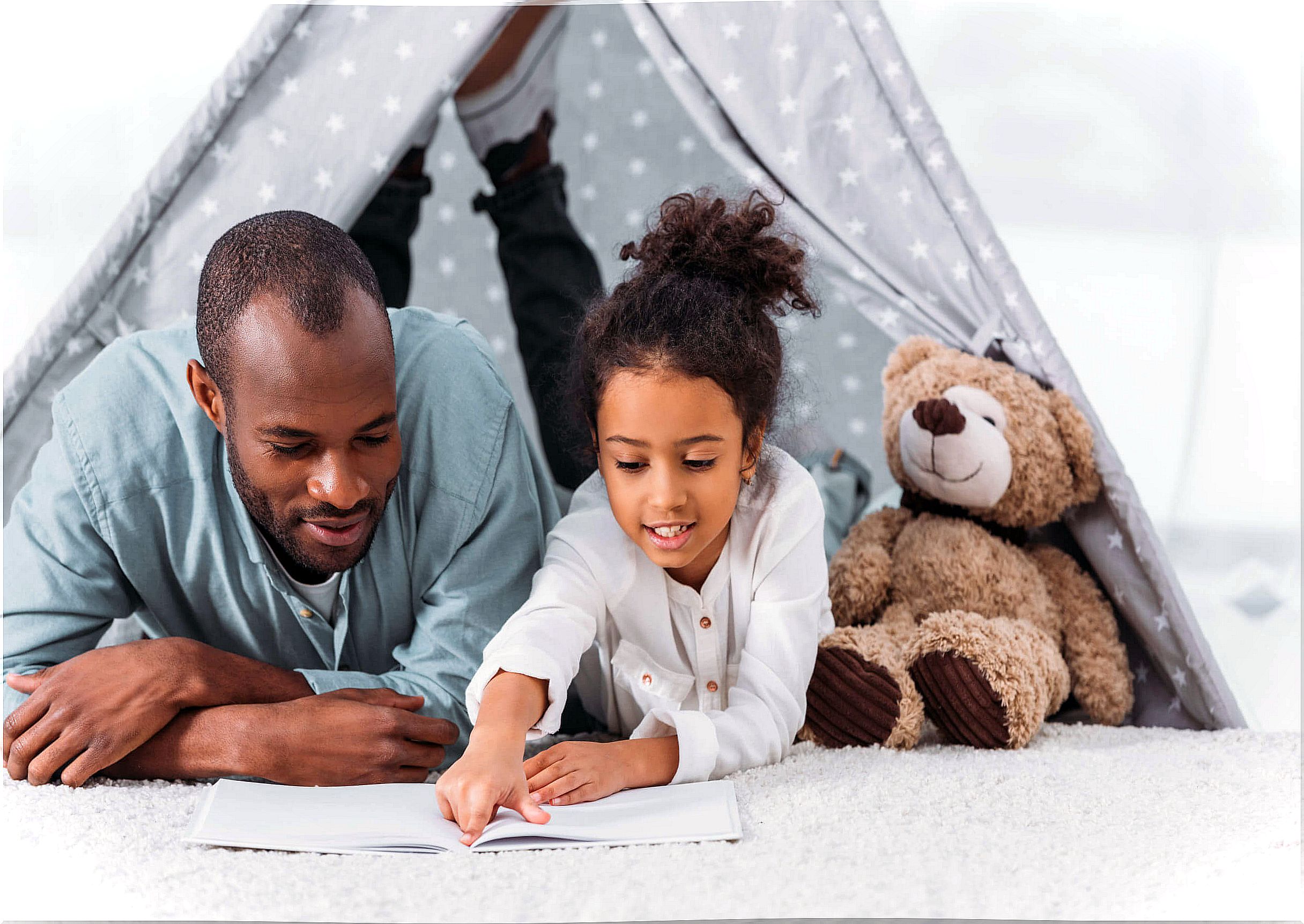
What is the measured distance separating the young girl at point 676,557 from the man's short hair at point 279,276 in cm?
29

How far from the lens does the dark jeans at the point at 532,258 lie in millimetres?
1889

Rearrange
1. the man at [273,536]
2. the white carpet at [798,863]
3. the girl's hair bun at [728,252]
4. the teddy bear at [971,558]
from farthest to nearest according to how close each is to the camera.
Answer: the teddy bear at [971,558]
the girl's hair bun at [728,252]
the man at [273,536]
the white carpet at [798,863]

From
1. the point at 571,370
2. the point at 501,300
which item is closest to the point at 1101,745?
the point at 571,370

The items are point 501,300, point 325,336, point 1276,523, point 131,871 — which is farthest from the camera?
point 501,300

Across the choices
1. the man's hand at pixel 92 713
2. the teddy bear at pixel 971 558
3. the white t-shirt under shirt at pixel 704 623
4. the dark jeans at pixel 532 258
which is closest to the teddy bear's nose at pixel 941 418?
the teddy bear at pixel 971 558

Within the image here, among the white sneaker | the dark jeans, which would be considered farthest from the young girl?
the white sneaker

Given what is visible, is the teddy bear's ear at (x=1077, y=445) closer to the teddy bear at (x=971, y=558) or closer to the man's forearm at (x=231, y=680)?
the teddy bear at (x=971, y=558)

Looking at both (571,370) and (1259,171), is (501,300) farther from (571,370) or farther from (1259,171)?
(1259,171)

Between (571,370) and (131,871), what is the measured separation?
2.32ft

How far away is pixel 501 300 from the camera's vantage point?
91.1 inches

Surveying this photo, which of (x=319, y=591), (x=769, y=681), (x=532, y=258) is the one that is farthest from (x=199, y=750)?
(x=532, y=258)

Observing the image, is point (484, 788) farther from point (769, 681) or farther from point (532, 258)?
point (532, 258)

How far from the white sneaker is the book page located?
1.25 metres

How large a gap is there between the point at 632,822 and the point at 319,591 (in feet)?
1.63
